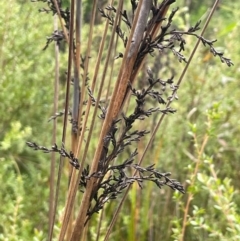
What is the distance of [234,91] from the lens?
1779 millimetres

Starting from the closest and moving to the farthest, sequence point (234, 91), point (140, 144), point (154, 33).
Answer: point (154, 33)
point (140, 144)
point (234, 91)

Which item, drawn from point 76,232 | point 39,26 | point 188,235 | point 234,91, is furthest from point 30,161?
point 76,232

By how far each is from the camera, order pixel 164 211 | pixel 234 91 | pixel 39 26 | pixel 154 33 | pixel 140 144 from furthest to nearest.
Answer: pixel 234 91
pixel 39 26
pixel 164 211
pixel 140 144
pixel 154 33

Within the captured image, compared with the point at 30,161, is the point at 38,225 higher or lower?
lower

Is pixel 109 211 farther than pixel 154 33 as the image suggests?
Yes

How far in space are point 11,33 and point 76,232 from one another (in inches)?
40.3

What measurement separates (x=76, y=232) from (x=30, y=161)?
124 centimetres

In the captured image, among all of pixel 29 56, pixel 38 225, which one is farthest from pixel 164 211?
pixel 29 56

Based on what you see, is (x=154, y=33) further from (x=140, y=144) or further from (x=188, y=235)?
(x=188, y=235)

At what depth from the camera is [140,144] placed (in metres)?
1.34

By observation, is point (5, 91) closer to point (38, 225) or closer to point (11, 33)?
point (11, 33)

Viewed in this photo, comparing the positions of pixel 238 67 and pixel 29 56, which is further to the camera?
pixel 238 67

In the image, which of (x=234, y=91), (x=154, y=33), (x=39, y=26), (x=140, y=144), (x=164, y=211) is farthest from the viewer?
(x=234, y=91)

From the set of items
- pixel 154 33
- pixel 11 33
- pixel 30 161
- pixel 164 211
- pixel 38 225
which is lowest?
pixel 154 33
